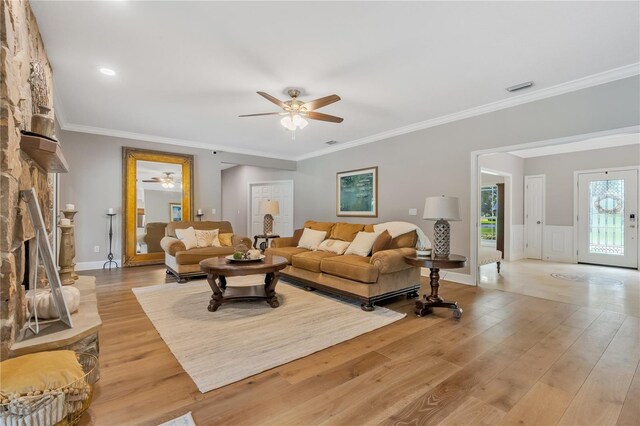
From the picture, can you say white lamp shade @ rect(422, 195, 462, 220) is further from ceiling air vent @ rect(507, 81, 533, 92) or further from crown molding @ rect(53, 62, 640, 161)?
crown molding @ rect(53, 62, 640, 161)

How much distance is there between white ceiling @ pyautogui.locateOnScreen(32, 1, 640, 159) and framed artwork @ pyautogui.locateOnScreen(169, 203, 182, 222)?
7.24ft

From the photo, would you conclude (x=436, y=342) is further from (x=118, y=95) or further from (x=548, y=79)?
(x=118, y=95)

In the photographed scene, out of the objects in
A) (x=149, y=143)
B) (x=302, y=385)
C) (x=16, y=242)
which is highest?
(x=149, y=143)

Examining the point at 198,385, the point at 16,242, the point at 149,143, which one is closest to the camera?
the point at 16,242

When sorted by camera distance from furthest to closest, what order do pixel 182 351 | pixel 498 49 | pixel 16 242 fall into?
pixel 498 49
pixel 182 351
pixel 16 242

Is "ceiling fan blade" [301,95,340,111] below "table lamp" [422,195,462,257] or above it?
above

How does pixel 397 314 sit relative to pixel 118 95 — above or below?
below

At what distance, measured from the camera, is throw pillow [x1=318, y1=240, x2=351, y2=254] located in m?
4.26

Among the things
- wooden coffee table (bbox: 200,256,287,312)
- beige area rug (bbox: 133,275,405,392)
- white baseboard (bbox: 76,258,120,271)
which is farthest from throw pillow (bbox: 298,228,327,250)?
white baseboard (bbox: 76,258,120,271)

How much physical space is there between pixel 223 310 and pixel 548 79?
443 cm

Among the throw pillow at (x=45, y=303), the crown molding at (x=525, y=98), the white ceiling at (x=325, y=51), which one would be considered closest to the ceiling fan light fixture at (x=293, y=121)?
the white ceiling at (x=325, y=51)

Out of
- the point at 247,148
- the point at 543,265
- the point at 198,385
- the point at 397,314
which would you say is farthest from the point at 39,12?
the point at 543,265

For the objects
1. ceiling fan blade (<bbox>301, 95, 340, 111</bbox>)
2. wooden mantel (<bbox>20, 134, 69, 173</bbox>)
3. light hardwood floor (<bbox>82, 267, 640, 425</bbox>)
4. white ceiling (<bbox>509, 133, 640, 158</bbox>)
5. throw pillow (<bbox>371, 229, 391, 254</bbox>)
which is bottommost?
light hardwood floor (<bbox>82, 267, 640, 425</bbox>)

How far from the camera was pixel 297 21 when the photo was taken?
7.99ft
